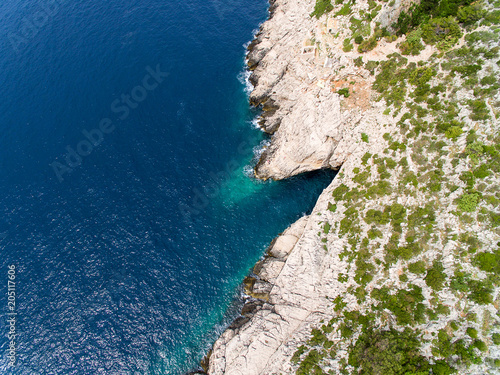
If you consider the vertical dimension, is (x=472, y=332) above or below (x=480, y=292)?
below

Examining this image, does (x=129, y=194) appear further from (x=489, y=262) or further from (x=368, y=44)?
(x=489, y=262)

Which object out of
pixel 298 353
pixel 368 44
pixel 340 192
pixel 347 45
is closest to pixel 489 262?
pixel 340 192

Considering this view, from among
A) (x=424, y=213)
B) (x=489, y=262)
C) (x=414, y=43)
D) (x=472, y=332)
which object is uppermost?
(x=414, y=43)

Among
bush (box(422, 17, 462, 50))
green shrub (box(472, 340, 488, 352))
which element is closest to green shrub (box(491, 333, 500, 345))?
green shrub (box(472, 340, 488, 352))

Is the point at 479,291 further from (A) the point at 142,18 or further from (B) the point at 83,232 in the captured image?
(A) the point at 142,18

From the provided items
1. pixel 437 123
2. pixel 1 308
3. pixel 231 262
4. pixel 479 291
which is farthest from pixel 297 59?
pixel 1 308

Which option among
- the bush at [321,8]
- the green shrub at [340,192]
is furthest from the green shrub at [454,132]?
the bush at [321,8]
